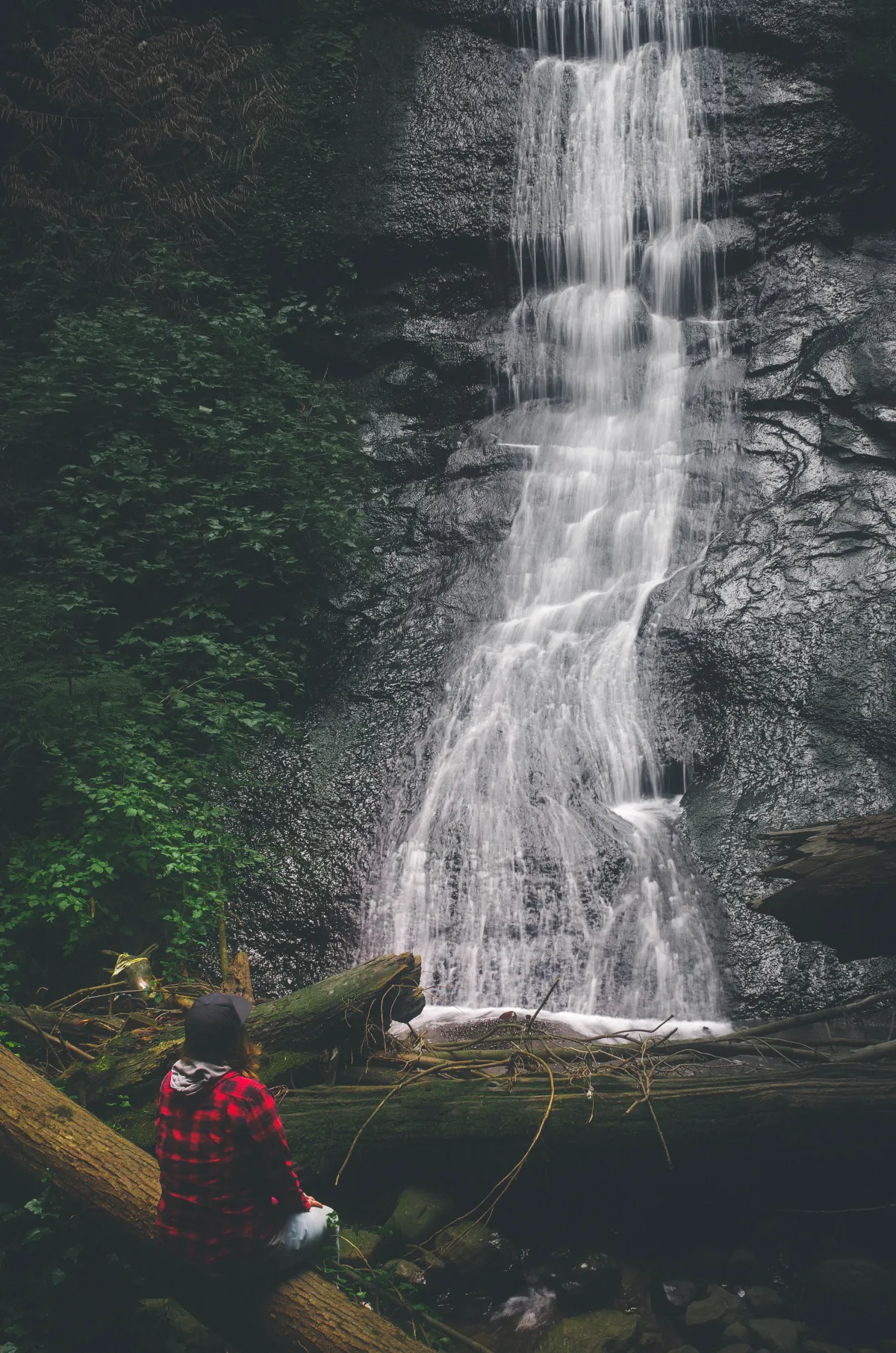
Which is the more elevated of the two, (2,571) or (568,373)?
(568,373)

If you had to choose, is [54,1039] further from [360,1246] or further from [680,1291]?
[680,1291]

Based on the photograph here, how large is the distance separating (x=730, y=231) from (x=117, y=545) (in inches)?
351

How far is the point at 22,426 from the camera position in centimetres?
928

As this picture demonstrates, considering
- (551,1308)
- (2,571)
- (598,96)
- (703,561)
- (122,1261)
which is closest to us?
(122,1261)

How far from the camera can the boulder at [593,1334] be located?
4.21m

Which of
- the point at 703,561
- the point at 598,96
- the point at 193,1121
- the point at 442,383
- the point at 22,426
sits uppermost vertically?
the point at 598,96

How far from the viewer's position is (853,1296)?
430 cm

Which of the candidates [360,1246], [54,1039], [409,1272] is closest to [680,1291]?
[409,1272]

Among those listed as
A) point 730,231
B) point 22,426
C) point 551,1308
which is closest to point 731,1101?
point 551,1308

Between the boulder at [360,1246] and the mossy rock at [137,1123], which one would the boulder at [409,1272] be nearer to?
the boulder at [360,1246]

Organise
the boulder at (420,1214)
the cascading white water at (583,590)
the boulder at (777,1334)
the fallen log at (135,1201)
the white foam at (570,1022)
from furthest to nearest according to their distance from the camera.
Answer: the cascading white water at (583,590) < the white foam at (570,1022) < the boulder at (420,1214) < the boulder at (777,1334) < the fallen log at (135,1201)

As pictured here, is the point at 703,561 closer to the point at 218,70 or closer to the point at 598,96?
the point at 598,96

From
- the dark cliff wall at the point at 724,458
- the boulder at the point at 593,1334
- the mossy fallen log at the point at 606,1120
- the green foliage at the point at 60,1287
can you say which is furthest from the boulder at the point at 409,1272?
the dark cliff wall at the point at 724,458

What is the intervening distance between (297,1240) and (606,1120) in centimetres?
186
